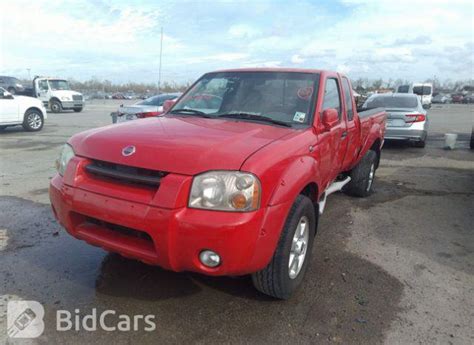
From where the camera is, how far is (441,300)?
321 cm

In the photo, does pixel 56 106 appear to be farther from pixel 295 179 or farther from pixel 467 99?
pixel 467 99

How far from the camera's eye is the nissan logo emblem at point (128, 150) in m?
2.75

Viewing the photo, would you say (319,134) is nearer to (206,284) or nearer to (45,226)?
(206,284)

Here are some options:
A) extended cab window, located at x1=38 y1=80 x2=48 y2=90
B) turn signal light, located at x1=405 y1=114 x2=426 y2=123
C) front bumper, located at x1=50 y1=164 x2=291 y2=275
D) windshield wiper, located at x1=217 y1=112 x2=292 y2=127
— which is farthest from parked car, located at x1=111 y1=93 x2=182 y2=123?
extended cab window, located at x1=38 y1=80 x2=48 y2=90

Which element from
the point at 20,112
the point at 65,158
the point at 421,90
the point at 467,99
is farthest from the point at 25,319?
the point at 467,99

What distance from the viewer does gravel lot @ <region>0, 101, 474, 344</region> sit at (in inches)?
109

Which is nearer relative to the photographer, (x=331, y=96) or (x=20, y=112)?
(x=331, y=96)

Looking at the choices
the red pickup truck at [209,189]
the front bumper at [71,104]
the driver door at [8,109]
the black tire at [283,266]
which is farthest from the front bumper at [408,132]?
the front bumper at [71,104]

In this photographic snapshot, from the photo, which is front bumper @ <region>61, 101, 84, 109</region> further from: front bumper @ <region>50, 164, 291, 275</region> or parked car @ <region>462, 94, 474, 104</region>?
parked car @ <region>462, 94, 474, 104</region>

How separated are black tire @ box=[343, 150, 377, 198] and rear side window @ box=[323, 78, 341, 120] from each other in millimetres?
1553

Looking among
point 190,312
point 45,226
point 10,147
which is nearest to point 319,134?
point 190,312

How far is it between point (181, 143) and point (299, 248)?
129 centimetres

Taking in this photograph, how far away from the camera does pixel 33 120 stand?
14367mm

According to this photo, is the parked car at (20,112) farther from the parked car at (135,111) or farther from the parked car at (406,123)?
the parked car at (406,123)
